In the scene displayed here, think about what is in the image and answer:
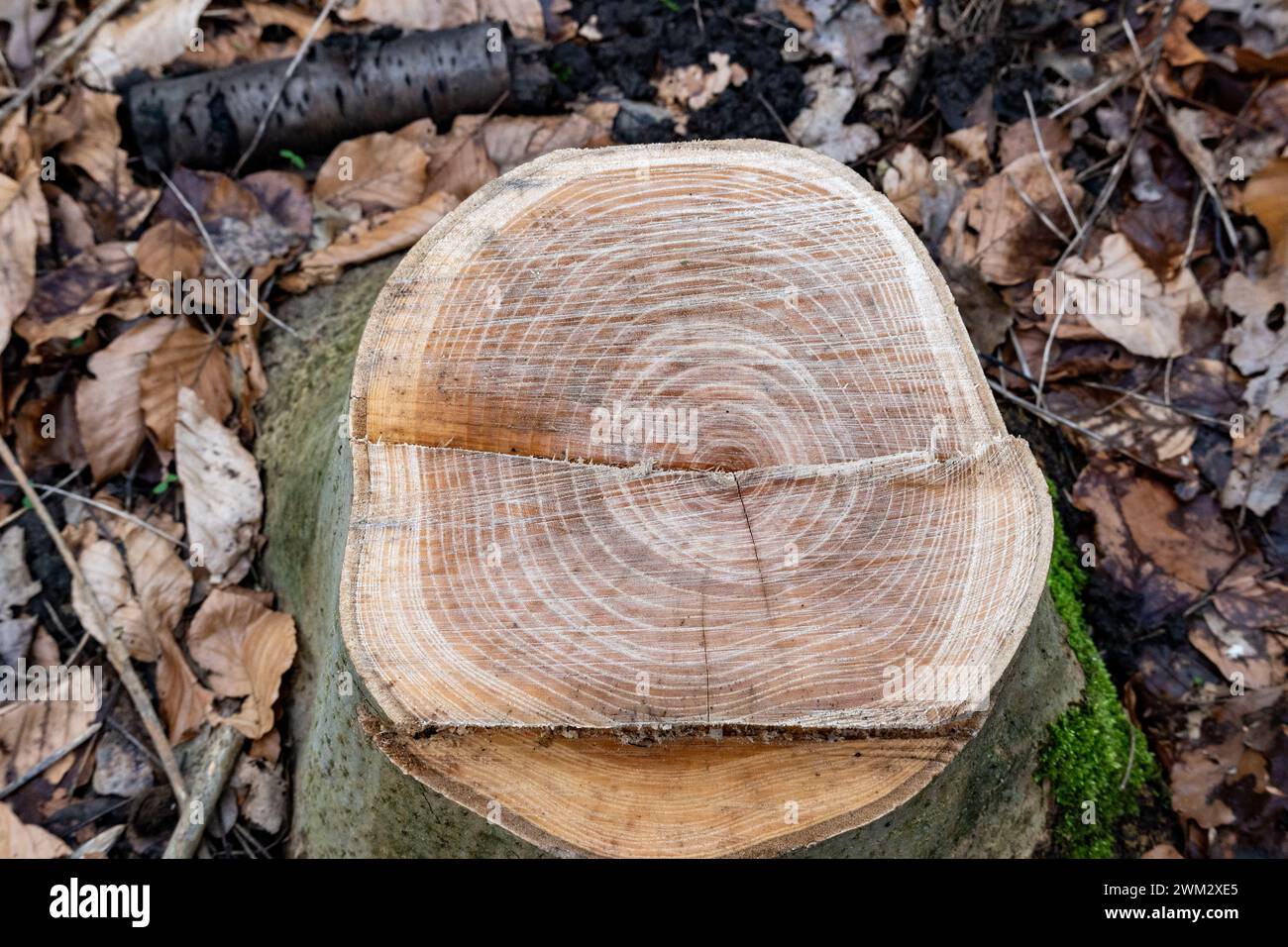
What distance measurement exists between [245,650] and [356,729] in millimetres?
773

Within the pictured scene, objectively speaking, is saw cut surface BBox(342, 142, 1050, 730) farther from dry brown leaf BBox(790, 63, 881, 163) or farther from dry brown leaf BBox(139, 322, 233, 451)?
dry brown leaf BBox(790, 63, 881, 163)

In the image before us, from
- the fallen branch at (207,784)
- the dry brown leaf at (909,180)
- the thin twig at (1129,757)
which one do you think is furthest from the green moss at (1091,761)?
the fallen branch at (207,784)

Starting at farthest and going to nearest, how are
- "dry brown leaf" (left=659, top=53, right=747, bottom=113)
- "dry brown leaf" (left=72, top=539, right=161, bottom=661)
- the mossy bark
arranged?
"dry brown leaf" (left=659, top=53, right=747, bottom=113)
"dry brown leaf" (left=72, top=539, right=161, bottom=661)
the mossy bark

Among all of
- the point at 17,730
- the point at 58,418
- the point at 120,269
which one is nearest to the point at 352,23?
the point at 120,269

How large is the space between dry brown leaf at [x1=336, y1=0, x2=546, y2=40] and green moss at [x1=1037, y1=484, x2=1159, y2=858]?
2.47 m

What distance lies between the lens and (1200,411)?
2.88 m

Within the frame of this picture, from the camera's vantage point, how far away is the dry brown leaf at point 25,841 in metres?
2.30

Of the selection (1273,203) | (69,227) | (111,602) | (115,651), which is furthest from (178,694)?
(1273,203)

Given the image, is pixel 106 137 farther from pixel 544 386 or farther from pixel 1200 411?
pixel 1200 411

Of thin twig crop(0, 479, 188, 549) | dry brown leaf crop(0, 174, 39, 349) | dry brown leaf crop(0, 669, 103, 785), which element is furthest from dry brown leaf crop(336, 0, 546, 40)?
dry brown leaf crop(0, 669, 103, 785)

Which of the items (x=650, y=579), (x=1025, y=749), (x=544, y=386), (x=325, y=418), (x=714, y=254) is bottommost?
(x=1025, y=749)

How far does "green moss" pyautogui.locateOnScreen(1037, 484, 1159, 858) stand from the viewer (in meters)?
A: 2.11

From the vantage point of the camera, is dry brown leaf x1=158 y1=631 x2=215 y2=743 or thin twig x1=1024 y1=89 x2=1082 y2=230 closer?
dry brown leaf x1=158 y1=631 x2=215 y2=743

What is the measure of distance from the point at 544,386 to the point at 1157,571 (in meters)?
1.93
